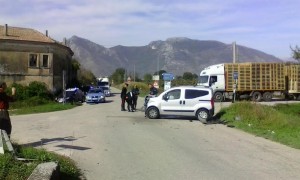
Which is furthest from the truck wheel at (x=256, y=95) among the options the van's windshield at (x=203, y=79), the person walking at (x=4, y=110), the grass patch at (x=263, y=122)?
the person walking at (x=4, y=110)

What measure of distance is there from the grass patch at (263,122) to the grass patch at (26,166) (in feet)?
25.0

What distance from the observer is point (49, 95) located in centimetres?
4666

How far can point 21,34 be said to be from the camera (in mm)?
50281

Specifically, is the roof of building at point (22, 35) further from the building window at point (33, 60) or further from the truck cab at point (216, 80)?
the truck cab at point (216, 80)

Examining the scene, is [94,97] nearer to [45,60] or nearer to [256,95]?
[45,60]

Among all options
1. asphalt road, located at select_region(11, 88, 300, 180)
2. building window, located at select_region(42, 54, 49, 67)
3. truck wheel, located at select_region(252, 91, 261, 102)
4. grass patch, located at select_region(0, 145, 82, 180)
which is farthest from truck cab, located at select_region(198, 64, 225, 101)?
grass patch, located at select_region(0, 145, 82, 180)

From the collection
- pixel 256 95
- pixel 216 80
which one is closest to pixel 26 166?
pixel 216 80

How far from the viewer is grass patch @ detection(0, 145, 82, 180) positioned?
7.56 metres

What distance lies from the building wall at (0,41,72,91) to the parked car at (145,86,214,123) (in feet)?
87.4

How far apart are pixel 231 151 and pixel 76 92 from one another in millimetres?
32453

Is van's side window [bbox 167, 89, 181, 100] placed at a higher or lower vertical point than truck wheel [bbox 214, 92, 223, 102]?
higher

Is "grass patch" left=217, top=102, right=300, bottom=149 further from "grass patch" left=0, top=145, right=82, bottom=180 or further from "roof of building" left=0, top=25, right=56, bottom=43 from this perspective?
"roof of building" left=0, top=25, right=56, bottom=43

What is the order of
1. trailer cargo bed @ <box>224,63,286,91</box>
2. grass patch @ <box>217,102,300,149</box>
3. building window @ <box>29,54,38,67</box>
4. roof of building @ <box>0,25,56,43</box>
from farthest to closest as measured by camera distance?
building window @ <box>29,54,38,67</box>, roof of building @ <box>0,25,56,43</box>, trailer cargo bed @ <box>224,63,286,91</box>, grass patch @ <box>217,102,300,149</box>

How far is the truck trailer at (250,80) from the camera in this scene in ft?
139
